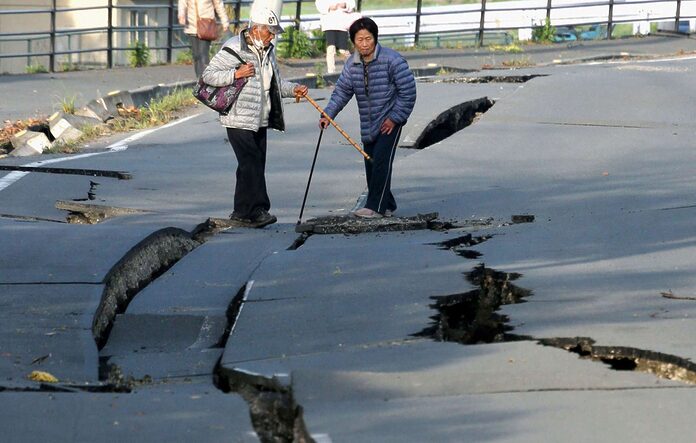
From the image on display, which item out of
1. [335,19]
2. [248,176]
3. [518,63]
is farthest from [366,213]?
[518,63]

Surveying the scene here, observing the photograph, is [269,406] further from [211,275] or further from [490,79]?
[490,79]

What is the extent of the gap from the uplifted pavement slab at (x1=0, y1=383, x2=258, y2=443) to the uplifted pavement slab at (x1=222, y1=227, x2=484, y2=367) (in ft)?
2.01

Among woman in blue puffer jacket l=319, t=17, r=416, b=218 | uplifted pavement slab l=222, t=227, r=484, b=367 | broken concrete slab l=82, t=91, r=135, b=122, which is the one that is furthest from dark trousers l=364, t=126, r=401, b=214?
broken concrete slab l=82, t=91, r=135, b=122

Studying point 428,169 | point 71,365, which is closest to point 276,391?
point 71,365

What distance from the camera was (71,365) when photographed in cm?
605

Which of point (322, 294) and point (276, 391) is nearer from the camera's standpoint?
point (276, 391)

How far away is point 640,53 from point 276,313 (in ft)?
60.1

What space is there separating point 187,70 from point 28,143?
7971 mm

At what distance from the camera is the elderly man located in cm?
987

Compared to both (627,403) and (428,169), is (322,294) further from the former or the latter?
(428,169)

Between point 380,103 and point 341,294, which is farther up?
point 380,103

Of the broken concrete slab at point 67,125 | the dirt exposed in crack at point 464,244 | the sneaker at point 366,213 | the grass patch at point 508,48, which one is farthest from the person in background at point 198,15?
the dirt exposed in crack at point 464,244

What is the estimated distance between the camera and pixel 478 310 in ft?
22.7

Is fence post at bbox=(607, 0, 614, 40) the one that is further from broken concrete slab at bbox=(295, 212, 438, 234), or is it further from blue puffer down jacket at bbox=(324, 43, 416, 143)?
broken concrete slab at bbox=(295, 212, 438, 234)
